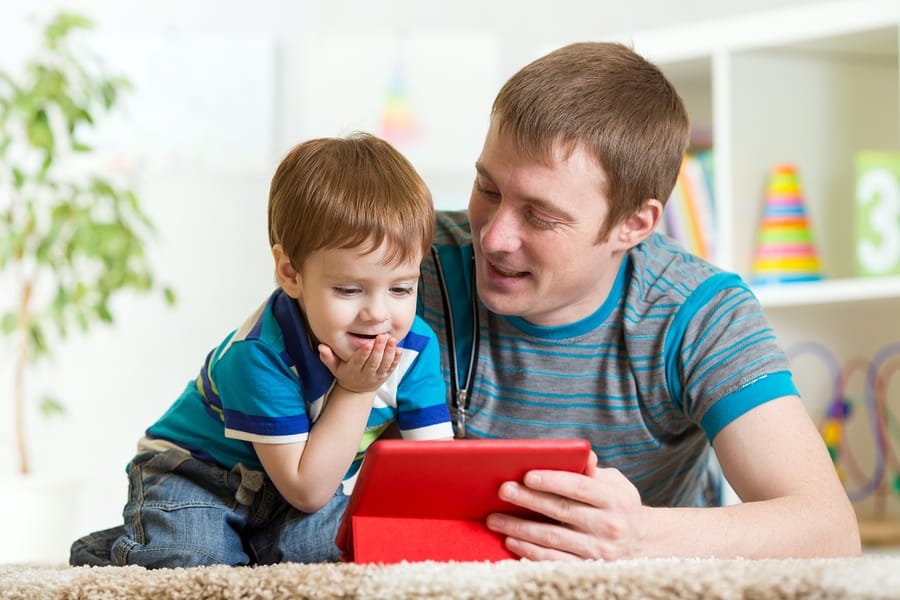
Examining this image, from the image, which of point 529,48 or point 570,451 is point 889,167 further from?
point 570,451

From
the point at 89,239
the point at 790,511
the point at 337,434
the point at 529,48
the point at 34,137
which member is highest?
the point at 529,48

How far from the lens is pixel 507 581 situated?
799 millimetres

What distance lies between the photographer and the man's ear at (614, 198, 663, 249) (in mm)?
1409

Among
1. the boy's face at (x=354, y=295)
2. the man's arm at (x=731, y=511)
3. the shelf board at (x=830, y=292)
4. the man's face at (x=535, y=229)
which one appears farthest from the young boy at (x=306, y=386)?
the shelf board at (x=830, y=292)

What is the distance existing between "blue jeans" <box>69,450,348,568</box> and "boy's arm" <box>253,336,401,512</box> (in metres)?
0.10

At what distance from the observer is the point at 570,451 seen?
956 mm

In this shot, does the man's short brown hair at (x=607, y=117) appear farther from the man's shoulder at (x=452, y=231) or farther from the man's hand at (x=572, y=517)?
the man's hand at (x=572, y=517)

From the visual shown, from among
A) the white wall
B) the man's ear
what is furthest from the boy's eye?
the white wall

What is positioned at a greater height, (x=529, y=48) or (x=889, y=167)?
(x=529, y=48)

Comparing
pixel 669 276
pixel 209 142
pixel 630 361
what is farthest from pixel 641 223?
pixel 209 142

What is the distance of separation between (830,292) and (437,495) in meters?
1.47

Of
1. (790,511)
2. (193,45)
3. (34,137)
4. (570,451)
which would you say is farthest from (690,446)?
(193,45)

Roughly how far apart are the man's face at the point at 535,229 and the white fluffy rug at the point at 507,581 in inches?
21.4

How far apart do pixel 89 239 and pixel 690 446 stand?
155 cm
